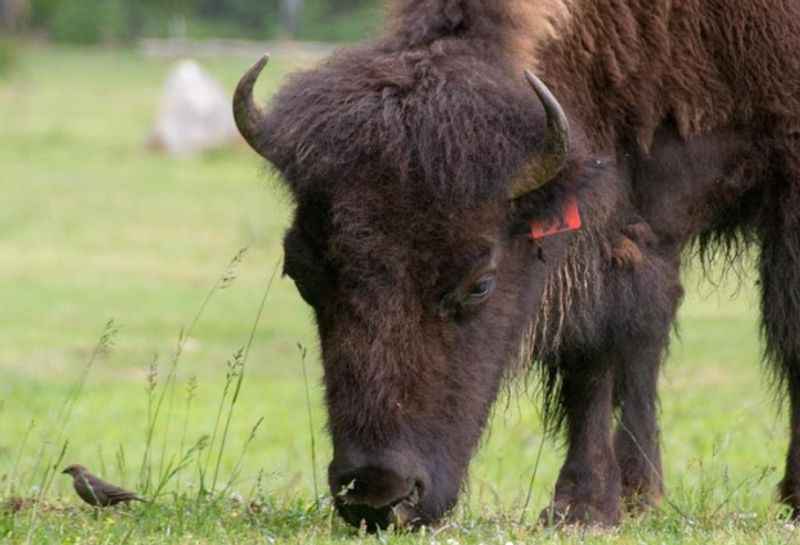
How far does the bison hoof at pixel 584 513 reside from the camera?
300 inches

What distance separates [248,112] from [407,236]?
0.92m

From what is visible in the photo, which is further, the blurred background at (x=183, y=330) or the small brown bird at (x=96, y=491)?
the blurred background at (x=183, y=330)

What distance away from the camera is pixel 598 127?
7758mm

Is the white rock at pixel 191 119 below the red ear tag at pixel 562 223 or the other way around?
below

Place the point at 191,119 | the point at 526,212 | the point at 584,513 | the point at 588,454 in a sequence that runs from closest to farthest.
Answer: the point at 526,212 → the point at 584,513 → the point at 588,454 → the point at 191,119

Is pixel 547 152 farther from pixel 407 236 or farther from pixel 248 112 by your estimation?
pixel 248 112

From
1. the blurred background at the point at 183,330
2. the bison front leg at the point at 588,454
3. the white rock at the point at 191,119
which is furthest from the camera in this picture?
the white rock at the point at 191,119

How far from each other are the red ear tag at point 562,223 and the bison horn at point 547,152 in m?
0.21

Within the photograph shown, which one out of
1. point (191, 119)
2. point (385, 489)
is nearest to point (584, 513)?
point (385, 489)

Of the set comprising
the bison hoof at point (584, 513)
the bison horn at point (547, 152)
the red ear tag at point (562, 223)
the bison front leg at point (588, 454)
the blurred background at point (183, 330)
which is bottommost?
the blurred background at point (183, 330)

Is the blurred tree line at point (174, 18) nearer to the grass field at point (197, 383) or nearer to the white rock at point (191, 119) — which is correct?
the grass field at point (197, 383)

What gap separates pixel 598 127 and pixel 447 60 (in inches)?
41.1

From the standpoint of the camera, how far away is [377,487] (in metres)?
6.34

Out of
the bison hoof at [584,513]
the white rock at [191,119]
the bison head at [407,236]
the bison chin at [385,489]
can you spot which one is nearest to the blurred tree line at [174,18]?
the white rock at [191,119]
